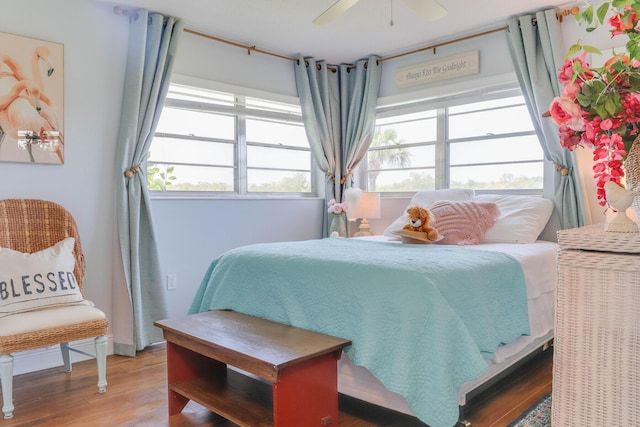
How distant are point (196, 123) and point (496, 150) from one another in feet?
8.08

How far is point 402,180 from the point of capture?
4477mm

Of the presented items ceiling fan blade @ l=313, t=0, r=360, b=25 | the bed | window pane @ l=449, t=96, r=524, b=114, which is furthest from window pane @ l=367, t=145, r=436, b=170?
ceiling fan blade @ l=313, t=0, r=360, b=25

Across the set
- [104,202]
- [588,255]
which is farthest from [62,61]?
[588,255]

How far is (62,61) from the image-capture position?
3.02m

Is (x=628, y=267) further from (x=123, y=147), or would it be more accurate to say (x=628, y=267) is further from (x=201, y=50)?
(x=201, y=50)

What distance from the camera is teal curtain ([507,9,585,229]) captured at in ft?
10.6

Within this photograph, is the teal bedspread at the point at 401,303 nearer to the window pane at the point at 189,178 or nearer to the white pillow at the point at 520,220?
the white pillow at the point at 520,220

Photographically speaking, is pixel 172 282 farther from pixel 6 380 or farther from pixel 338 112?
pixel 338 112

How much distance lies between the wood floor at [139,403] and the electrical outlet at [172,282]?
0.79m

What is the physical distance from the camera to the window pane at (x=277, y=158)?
429 centimetres

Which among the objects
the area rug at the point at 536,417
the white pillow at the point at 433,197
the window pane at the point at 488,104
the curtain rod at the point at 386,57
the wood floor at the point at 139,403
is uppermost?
the curtain rod at the point at 386,57

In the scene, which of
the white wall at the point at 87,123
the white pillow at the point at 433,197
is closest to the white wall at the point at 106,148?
the white wall at the point at 87,123

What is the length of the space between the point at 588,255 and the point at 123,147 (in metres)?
3.00

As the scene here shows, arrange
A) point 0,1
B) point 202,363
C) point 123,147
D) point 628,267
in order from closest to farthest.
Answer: point 628,267 < point 202,363 < point 0,1 < point 123,147
